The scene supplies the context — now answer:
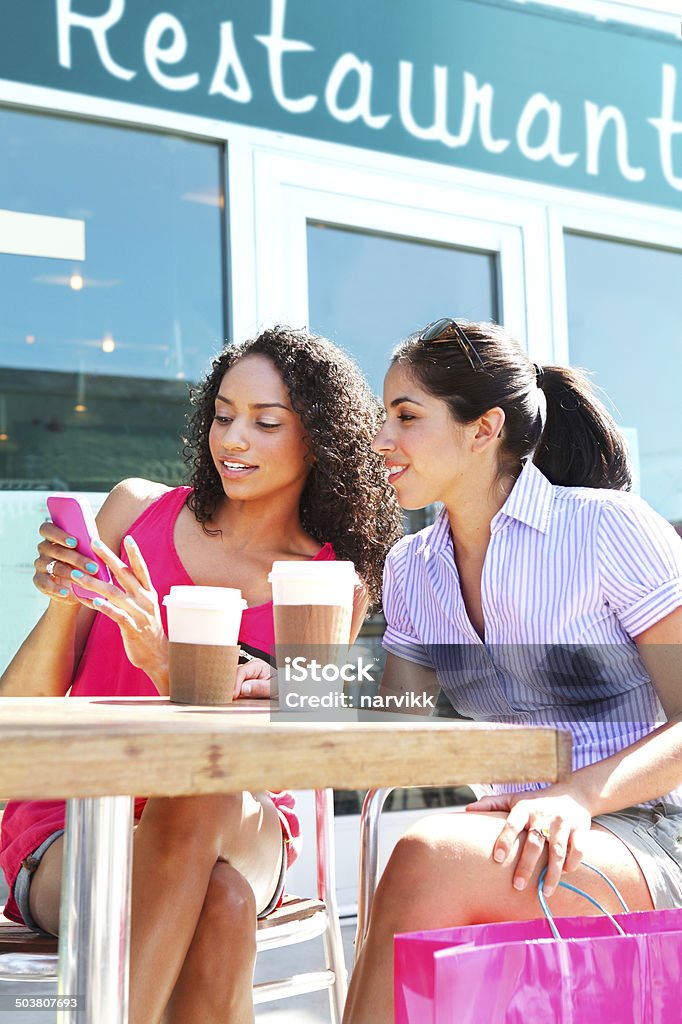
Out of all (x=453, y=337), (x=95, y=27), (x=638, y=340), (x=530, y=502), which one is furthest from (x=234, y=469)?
(x=638, y=340)

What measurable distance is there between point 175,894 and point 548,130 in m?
3.29

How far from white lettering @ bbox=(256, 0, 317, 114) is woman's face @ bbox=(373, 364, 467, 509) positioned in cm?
204

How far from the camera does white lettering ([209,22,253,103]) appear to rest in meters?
3.48

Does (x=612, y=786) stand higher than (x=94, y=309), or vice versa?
(x=94, y=309)

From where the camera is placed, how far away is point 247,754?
90cm

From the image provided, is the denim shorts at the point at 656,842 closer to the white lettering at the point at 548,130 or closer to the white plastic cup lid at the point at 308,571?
the white plastic cup lid at the point at 308,571

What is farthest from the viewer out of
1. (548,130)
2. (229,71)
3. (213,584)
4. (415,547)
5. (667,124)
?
(667,124)

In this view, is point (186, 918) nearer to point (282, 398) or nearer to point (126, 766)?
point (126, 766)

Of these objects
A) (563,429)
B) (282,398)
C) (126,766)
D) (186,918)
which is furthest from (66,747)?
(282,398)

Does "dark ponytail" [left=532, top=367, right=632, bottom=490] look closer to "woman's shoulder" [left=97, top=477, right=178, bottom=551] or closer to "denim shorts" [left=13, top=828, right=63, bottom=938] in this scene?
"woman's shoulder" [left=97, top=477, right=178, bottom=551]

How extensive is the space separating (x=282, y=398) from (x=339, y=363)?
0.17 metres

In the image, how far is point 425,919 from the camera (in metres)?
1.31

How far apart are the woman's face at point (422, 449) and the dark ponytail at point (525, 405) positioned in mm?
21

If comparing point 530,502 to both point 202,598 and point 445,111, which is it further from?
point 445,111
